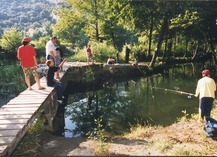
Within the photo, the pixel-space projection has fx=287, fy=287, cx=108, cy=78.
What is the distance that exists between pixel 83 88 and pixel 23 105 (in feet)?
40.5

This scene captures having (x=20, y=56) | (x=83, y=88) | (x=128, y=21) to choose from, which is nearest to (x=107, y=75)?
(x=83, y=88)

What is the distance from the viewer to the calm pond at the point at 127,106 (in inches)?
574

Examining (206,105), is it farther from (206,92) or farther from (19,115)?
(19,115)

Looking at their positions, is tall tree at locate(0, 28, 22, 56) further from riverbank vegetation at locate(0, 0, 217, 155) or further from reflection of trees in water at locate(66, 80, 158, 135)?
reflection of trees in water at locate(66, 80, 158, 135)

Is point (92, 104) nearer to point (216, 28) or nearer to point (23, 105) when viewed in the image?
point (23, 105)

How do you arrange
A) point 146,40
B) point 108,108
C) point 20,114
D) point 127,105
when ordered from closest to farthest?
point 20,114, point 108,108, point 127,105, point 146,40

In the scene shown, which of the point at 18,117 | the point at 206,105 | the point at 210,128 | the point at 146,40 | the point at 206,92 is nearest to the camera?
the point at 18,117

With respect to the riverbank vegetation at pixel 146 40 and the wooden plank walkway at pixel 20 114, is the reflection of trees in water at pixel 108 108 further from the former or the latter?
the wooden plank walkway at pixel 20 114

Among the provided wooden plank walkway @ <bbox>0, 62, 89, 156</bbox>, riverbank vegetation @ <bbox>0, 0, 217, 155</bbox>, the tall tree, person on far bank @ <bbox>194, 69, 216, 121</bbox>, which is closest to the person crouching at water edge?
wooden plank walkway @ <bbox>0, 62, 89, 156</bbox>

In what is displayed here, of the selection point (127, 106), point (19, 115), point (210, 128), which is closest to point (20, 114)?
point (19, 115)

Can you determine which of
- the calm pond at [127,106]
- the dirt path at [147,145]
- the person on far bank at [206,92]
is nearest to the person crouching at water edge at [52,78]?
the calm pond at [127,106]

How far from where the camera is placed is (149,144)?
9.34 metres

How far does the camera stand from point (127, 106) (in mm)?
18062

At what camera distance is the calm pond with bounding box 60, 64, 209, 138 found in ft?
47.9
